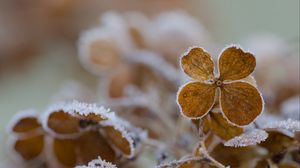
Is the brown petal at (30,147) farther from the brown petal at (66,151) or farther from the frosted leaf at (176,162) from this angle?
the frosted leaf at (176,162)

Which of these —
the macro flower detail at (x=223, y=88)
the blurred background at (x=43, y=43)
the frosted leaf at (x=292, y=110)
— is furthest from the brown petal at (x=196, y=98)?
the blurred background at (x=43, y=43)

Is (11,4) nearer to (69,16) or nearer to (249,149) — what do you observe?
(69,16)

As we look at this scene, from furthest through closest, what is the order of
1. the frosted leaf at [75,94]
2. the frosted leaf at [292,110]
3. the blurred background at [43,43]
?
1. the blurred background at [43,43]
2. the frosted leaf at [75,94]
3. the frosted leaf at [292,110]

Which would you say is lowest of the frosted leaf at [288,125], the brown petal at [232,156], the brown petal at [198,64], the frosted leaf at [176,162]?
the frosted leaf at [176,162]

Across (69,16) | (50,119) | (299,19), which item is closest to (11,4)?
(69,16)

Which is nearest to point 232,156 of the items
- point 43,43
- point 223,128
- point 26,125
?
point 223,128

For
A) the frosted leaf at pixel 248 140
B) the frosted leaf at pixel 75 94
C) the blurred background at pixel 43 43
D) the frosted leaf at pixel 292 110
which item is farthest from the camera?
the blurred background at pixel 43 43

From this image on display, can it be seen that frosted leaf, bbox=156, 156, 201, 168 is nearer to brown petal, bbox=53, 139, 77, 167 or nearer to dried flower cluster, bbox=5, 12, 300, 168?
dried flower cluster, bbox=5, 12, 300, 168

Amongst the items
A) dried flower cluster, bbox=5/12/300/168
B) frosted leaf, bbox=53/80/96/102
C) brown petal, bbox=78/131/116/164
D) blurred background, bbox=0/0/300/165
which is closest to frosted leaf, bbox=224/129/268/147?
dried flower cluster, bbox=5/12/300/168
